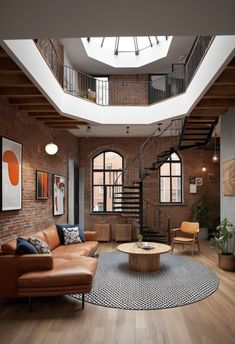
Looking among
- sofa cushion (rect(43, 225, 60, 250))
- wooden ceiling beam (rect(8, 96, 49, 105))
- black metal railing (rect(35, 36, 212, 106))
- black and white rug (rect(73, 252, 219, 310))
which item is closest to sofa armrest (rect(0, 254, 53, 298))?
black and white rug (rect(73, 252, 219, 310))

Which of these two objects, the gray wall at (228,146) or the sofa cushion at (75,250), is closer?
the sofa cushion at (75,250)

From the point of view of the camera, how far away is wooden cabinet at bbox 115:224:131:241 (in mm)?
10309

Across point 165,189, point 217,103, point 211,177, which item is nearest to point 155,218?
point 165,189

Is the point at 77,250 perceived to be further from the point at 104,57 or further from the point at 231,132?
the point at 104,57

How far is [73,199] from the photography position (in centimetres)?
1012

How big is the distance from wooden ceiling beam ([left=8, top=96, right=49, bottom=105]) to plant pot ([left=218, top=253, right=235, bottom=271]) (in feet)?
16.5

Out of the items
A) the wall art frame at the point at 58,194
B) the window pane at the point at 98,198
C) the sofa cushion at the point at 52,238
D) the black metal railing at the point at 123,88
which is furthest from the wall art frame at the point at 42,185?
the window pane at the point at 98,198

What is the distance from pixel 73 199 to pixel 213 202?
16.9 ft

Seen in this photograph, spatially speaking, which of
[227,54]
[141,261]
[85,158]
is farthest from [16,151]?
[85,158]

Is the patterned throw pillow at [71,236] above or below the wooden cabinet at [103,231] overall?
above

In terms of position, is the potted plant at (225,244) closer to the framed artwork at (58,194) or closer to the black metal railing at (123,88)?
the black metal railing at (123,88)

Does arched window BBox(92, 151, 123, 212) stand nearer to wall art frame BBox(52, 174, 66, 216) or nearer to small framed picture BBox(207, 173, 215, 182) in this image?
wall art frame BBox(52, 174, 66, 216)

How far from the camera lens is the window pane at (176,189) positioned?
11.2 metres

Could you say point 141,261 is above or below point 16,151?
below
